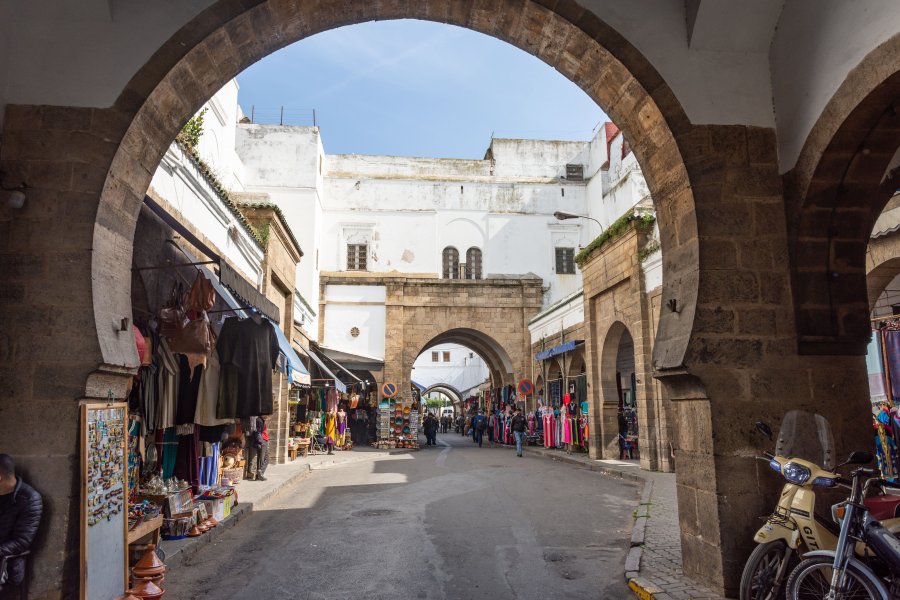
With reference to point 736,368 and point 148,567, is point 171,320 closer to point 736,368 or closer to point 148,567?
point 148,567

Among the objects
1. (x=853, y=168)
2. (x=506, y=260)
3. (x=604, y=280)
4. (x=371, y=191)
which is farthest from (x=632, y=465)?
(x=371, y=191)

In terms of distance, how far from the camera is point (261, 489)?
406 inches

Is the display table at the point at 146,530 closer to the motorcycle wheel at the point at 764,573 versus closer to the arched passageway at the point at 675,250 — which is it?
the arched passageway at the point at 675,250

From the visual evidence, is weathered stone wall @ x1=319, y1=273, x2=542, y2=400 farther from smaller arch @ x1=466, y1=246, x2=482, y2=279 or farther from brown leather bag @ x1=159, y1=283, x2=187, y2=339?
brown leather bag @ x1=159, y1=283, x2=187, y2=339

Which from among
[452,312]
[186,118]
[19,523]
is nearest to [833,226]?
[186,118]

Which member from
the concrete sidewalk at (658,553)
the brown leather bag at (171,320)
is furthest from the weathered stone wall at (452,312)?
the brown leather bag at (171,320)

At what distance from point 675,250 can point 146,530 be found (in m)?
4.89

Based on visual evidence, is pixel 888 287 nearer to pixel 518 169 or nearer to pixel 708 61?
pixel 708 61

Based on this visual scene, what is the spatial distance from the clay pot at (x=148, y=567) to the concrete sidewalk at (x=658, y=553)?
3623 mm

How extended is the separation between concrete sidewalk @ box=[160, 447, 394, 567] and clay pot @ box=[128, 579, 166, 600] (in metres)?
1.10

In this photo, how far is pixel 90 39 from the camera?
483 cm

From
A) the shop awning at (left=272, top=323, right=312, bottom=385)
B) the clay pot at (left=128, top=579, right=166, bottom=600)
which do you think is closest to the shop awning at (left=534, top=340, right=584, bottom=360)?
the shop awning at (left=272, top=323, right=312, bottom=385)

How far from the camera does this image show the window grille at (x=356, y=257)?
26.8 meters

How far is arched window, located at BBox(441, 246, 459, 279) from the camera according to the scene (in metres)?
27.7
